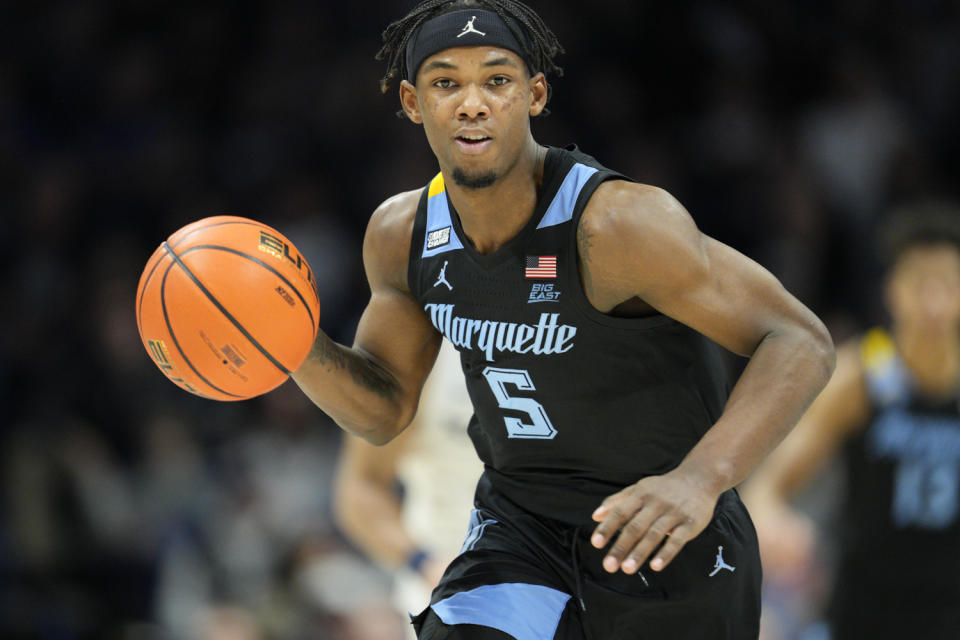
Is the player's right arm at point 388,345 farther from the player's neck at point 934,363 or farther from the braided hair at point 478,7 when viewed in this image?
the player's neck at point 934,363

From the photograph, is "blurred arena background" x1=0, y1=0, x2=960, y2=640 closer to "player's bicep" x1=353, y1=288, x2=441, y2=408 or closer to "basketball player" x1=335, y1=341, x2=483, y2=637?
"basketball player" x1=335, y1=341, x2=483, y2=637

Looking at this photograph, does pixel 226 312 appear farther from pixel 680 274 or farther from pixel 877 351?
pixel 877 351

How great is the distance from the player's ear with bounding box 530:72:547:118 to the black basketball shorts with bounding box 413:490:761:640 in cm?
117

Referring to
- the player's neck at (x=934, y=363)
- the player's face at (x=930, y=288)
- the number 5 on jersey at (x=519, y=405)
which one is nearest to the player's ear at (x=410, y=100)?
the number 5 on jersey at (x=519, y=405)

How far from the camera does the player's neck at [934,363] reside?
508 cm

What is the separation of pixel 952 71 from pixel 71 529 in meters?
6.68

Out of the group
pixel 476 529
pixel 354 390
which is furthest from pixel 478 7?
pixel 476 529

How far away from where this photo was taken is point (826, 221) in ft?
27.8

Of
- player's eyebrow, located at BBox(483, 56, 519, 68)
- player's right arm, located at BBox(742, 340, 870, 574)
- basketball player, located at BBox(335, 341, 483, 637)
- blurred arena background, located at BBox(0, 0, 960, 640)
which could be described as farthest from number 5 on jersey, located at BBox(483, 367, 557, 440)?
blurred arena background, located at BBox(0, 0, 960, 640)

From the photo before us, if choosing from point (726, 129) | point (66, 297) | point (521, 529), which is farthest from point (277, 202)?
point (521, 529)

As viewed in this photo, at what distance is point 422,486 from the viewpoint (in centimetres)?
544

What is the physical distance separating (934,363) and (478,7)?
8.56 ft

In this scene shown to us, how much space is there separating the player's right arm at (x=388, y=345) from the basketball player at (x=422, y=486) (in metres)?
1.29

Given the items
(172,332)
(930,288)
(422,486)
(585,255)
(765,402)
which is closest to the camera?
(765,402)
